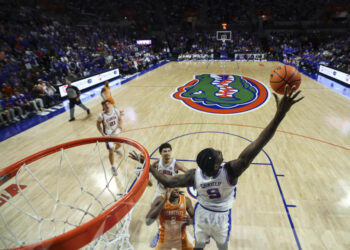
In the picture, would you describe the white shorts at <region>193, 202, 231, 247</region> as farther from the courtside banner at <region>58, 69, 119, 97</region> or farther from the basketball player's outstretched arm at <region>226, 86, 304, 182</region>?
the courtside banner at <region>58, 69, 119, 97</region>

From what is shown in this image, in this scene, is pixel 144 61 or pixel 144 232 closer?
pixel 144 232

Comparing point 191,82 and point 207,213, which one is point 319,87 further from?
point 207,213

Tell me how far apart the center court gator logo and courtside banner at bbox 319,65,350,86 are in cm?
431

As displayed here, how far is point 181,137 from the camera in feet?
22.0

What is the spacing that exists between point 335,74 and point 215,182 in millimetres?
14750

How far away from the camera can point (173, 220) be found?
2.63 metres

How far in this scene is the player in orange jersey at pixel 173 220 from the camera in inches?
102

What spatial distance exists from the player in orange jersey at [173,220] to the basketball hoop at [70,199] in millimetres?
412

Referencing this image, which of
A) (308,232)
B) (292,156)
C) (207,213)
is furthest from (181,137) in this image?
(207,213)

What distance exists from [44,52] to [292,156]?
14822 millimetres

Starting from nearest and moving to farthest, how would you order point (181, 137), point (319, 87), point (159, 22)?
1. point (181, 137)
2. point (319, 87)
3. point (159, 22)

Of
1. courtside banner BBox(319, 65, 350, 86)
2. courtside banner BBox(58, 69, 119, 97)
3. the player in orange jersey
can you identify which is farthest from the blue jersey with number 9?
courtside banner BBox(319, 65, 350, 86)

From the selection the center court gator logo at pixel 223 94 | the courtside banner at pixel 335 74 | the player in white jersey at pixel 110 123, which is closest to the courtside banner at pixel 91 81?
→ the center court gator logo at pixel 223 94

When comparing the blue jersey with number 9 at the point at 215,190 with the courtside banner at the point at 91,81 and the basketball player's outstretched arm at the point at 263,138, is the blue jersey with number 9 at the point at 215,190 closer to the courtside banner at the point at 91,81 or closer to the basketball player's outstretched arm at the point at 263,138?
the basketball player's outstretched arm at the point at 263,138
